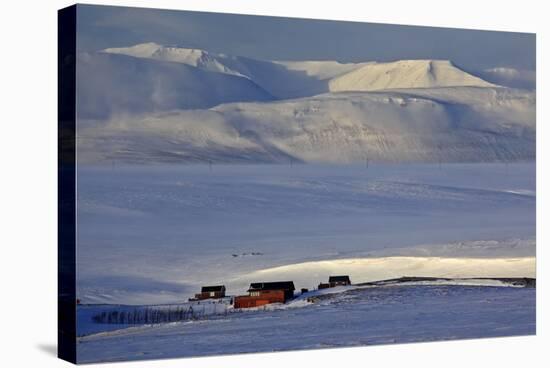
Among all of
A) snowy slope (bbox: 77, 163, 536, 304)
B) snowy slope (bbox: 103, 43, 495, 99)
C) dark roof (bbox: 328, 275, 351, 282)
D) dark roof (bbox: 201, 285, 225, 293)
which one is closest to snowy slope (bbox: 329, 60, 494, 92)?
snowy slope (bbox: 103, 43, 495, 99)

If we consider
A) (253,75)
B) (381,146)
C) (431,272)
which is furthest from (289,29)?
(431,272)

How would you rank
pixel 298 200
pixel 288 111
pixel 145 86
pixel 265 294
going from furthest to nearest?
1. pixel 288 111
2. pixel 298 200
3. pixel 265 294
4. pixel 145 86

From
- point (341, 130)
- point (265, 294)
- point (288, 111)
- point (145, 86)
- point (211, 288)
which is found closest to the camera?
point (145, 86)

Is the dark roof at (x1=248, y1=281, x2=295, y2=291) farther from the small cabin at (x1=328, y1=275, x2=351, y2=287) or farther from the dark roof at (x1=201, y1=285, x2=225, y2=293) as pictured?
the small cabin at (x1=328, y1=275, x2=351, y2=287)

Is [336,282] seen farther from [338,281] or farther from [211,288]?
[211,288]

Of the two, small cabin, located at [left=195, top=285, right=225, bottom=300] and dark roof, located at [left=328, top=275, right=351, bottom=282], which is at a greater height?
dark roof, located at [left=328, top=275, right=351, bottom=282]

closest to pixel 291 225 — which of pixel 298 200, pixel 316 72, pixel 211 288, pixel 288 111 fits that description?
pixel 298 200

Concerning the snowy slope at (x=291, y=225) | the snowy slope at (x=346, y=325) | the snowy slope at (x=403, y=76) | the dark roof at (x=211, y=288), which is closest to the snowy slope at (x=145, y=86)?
the snowy slope at (x=291, y=225)

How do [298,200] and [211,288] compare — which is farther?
[298,200]
